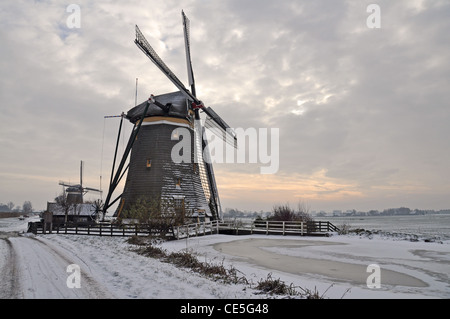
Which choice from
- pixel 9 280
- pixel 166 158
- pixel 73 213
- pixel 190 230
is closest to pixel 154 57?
pixel 166 158

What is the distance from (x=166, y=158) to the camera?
2569 centimetres

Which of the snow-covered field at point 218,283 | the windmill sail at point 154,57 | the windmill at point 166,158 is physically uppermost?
the windmill sail at point 154,57

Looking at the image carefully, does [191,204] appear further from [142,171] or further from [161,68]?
[161,68]

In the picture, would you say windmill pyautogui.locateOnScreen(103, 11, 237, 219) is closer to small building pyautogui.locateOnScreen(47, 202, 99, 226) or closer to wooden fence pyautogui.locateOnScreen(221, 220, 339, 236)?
wooden fence pyautogui.locateOnScreen(221, 220, 339, 236)

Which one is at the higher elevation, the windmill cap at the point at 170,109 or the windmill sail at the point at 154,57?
the windmill sail at the point at 154,57

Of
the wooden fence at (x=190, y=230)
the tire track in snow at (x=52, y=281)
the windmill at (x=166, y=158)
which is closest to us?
the tire track in snow at (x=52, y=281)

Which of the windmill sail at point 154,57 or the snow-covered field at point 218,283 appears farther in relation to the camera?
the windmill sail at point 154,57

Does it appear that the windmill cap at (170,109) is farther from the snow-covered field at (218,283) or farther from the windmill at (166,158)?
the snow-covered field at (218,283)

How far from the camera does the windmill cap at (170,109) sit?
2648cm

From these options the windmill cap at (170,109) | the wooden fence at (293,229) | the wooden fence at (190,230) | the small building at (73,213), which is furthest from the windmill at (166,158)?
the small building at (73,213)

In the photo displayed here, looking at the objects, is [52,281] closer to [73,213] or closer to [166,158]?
[166,158]

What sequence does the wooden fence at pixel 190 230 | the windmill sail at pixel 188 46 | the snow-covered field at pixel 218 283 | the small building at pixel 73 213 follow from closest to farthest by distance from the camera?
the snow-covered field at pixel 218 283 < the wooden fence at pixel 190 230 < the windmill sail at pixel 188 46 < the small building at pixel 73 213
